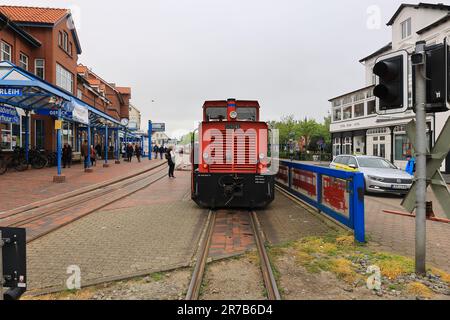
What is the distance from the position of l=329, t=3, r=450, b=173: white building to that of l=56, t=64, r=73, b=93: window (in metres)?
23.1

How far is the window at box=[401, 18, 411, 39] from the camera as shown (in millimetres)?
31125

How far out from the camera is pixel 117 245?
586 centimetres

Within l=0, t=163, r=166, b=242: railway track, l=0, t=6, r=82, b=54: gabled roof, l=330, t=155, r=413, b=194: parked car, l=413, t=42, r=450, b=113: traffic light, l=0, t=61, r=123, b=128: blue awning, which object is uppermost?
l=0, t=6, r=82, b=54: gabled roof

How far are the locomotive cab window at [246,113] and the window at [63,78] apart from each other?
66.4 feet

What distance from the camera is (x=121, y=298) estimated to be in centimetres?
379

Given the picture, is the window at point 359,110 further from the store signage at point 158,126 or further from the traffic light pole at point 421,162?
the traffic light pole at point 421,162

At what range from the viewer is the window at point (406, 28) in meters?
31.1

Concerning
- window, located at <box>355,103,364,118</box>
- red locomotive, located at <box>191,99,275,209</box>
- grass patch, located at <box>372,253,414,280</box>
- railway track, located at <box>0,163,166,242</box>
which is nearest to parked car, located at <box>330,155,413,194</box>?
red locomotive, located at <box>191,99,275,209</box>

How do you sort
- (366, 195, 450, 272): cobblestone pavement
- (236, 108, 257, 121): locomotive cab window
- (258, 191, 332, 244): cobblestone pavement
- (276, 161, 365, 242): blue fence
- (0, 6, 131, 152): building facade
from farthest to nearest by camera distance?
(0, 6, 131, 152): building facade, (236, 108, 257, 121): locomotive cab window, (258, 191, 332, 244): cobblestone pavement, (276, 161, 365, 242): blue fence, (366, 195, 450, 272): cobblestone pavement

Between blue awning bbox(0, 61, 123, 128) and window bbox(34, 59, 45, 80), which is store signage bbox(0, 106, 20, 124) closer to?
blue awning bbox(0, 61, 123, 128)

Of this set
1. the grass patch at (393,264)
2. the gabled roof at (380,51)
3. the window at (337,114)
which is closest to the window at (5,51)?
the grass patch at (393,264)

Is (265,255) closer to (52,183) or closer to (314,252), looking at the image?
(314,252)

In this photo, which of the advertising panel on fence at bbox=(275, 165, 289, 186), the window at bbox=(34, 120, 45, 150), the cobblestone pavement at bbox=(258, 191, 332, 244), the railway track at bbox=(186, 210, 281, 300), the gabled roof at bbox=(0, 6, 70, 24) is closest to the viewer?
the railway track at bbox=(186, 210, 281, 300)

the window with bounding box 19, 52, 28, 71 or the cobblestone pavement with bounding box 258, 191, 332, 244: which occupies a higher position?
the window with bounding box 19, 52, 28, 71
